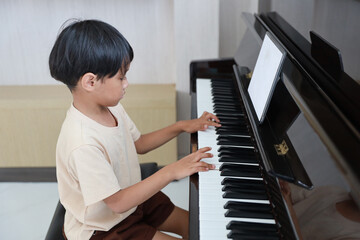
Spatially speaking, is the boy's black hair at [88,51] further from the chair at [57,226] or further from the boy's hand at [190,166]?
the chair at [57,226]

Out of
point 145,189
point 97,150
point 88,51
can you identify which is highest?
point 88,51

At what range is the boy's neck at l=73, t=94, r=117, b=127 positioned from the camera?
132 centimetres

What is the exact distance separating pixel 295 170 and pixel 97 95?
2.07ft

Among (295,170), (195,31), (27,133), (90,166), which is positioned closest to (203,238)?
(295,170)

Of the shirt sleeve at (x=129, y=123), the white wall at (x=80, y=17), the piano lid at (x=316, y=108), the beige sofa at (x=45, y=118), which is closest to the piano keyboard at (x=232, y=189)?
the piano lid at (x=316, y=108)

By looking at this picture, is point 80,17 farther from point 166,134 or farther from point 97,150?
point 97,150

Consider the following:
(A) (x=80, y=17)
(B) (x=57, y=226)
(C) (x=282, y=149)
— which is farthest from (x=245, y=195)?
(A) (x=80, y=17)

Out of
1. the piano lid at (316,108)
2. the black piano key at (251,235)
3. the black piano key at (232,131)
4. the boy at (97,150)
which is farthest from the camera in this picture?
the black piano key at (232,131)

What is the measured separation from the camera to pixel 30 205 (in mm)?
2531

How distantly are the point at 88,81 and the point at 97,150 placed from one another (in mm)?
204

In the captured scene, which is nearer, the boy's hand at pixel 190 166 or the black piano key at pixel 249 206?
the black piano key at pixel 249 206

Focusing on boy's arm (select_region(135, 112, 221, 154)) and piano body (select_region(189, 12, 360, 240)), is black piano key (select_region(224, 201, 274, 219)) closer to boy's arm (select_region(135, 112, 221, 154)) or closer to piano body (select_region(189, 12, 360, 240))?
piano body (select_region(189, 12, 360, 240))

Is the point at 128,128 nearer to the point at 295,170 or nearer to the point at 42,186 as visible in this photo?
the point at 295,170

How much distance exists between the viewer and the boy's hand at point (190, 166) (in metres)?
1.23
